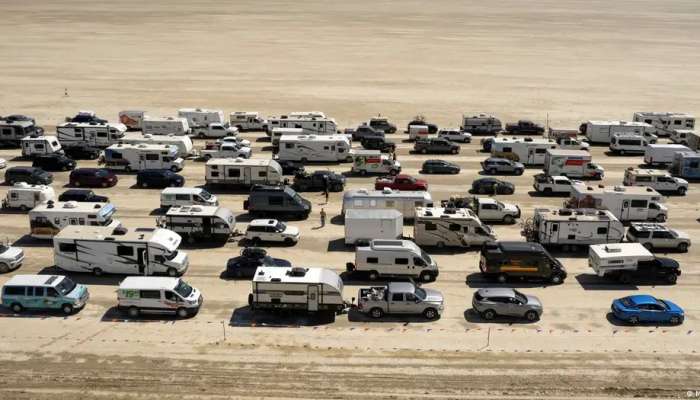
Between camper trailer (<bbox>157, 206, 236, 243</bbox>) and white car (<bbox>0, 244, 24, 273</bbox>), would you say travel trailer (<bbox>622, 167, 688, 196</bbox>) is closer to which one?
camper trailer (<bbox>157, 206, 236, 243</bbox>)

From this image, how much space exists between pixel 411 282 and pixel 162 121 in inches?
1839

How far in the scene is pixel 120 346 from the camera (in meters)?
34.5

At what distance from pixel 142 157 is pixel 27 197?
43.8 feet

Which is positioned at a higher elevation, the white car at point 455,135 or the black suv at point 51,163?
the white car at point 455,135

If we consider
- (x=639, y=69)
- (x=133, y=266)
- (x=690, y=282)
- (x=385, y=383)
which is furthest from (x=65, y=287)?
(x=639, y=69)

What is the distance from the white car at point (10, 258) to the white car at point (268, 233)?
44.3 ft

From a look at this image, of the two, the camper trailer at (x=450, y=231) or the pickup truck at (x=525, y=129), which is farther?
the pickup truck at (x=525, y=129)

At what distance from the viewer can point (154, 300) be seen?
37438 millimetres

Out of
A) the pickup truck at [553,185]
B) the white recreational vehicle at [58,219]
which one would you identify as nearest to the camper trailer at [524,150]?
the pickup truck at [553,185]

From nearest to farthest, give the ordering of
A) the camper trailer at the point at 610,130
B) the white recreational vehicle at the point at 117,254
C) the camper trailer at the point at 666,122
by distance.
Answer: the white recreational vehicle at the point at 117,254 → the camper trailer at the point at 610,130 → the camper trailer at the point at 666,122

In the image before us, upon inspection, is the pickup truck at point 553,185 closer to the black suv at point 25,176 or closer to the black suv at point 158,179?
the black suv at point 158,179

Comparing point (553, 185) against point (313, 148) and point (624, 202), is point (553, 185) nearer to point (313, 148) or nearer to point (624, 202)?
point (624, 202)

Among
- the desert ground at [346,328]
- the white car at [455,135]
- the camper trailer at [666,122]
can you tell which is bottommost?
the desert ground at [346,328]

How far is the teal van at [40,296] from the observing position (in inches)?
1483
